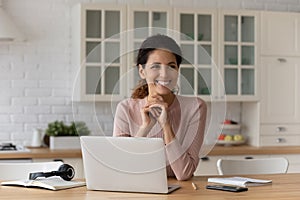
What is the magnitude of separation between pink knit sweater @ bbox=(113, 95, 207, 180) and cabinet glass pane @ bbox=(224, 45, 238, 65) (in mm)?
2618

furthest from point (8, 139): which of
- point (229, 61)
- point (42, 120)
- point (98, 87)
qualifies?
point (98, 87)

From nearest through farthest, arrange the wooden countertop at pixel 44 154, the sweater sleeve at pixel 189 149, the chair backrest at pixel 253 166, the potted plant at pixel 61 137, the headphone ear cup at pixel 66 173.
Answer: the sweater sleeve at pixel 189 149 → the headphone ear cup at pixel 66 173 → the chair backrest at pixel 253 166 → the wooden countertop at pixel 44 154 → the potted plant at pixel 61 137

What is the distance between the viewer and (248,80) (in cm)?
519

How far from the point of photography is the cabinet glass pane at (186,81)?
7.86 ft

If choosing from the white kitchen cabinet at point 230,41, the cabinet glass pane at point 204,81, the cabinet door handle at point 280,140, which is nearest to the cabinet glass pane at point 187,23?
the white kitchen cabinet at point 230,41

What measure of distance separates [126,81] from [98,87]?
0.14m

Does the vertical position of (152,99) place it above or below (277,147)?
above

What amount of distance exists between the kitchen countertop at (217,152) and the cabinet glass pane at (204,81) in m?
2.02

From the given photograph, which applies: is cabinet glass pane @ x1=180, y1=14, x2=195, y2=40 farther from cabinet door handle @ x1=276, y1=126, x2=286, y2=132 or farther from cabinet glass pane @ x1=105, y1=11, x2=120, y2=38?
cabinet door handle @ x1=276, y1=126, x2=286, y2=132

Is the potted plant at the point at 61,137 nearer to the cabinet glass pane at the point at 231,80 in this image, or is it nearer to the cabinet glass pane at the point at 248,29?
the cabinet glass pane at the point at 231,80

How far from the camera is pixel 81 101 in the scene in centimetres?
464

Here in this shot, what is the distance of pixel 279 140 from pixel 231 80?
670 millimetres

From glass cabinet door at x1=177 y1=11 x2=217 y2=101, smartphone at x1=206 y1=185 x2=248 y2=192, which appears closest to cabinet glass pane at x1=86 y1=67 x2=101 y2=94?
glass cabinet door at x1=177 y1=11 x2=217 y2=101

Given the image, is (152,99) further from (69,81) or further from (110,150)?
(69,81)
